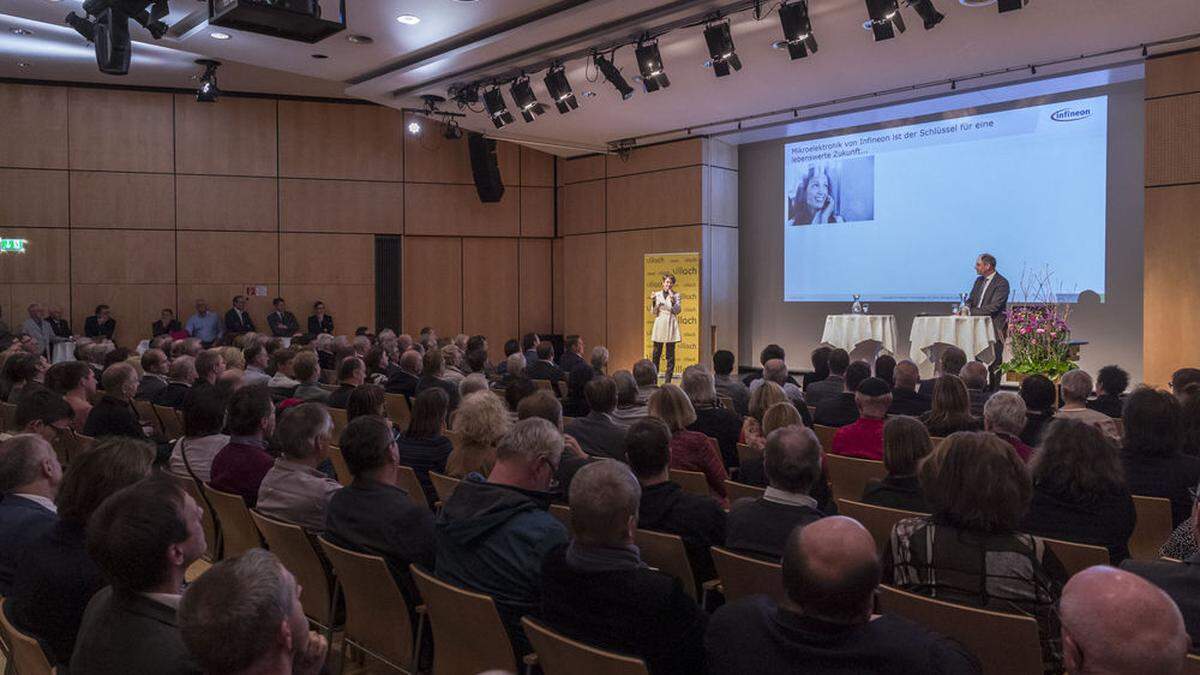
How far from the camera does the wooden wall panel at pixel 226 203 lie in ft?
46.2

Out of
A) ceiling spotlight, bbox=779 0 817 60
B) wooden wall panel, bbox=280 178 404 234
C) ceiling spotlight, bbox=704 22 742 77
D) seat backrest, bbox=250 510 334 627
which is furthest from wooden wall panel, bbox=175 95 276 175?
seat backrest, bbox=250 510 334 627

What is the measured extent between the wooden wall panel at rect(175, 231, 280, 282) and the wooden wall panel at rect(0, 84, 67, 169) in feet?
6.99

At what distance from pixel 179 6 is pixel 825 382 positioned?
276 inches

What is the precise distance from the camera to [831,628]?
1760mm

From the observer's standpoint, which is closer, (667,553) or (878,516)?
(667,553)

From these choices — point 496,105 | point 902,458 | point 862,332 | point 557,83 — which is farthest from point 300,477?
point 862,332

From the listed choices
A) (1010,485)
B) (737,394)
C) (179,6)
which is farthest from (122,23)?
(1010,485)

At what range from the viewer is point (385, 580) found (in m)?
2.89

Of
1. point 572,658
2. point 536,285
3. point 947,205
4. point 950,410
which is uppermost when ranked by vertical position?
point 947,205

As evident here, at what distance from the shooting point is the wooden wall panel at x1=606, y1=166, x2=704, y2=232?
45.2 feet

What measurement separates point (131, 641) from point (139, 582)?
13 cm

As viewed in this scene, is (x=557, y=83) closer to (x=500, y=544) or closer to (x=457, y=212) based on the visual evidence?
(x=457, y=212)

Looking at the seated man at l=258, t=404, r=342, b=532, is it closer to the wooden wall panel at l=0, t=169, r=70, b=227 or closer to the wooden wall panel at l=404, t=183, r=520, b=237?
the wooden wall panel at l=404, t=183, r=520, b=237

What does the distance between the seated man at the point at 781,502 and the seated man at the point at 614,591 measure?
662 millimetres
